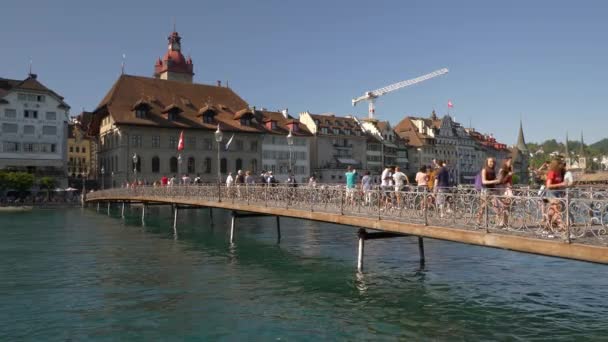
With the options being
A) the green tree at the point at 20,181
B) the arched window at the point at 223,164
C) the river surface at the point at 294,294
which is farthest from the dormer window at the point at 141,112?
the river surface at the point at 294,294

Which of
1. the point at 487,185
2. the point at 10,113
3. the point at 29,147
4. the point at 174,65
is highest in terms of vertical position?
the point at 174,65

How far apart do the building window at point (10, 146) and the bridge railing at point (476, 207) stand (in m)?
58.6

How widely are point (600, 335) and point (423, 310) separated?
13.0 feet

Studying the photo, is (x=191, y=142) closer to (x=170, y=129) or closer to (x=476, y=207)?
(x=170, y=129)

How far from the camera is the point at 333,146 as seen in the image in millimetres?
98438

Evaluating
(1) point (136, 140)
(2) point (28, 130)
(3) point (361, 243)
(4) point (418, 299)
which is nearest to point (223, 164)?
(1) point (136, 140)

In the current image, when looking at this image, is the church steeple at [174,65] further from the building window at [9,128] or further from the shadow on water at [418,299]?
the shadow on water at [418,299]

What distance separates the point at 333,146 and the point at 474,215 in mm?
84952

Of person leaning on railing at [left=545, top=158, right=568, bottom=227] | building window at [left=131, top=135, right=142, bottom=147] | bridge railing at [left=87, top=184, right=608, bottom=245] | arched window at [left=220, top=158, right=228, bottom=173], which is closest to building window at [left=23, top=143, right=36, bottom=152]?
building window at [left=131, top=135, right=142, bottom=147]

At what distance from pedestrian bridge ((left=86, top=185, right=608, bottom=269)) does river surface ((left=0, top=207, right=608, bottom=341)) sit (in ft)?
6.19

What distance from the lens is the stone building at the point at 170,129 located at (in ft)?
243

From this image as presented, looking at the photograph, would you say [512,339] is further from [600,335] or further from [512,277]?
[512,277]

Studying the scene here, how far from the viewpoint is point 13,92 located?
72.6m

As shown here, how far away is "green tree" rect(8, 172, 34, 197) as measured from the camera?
214 ft
